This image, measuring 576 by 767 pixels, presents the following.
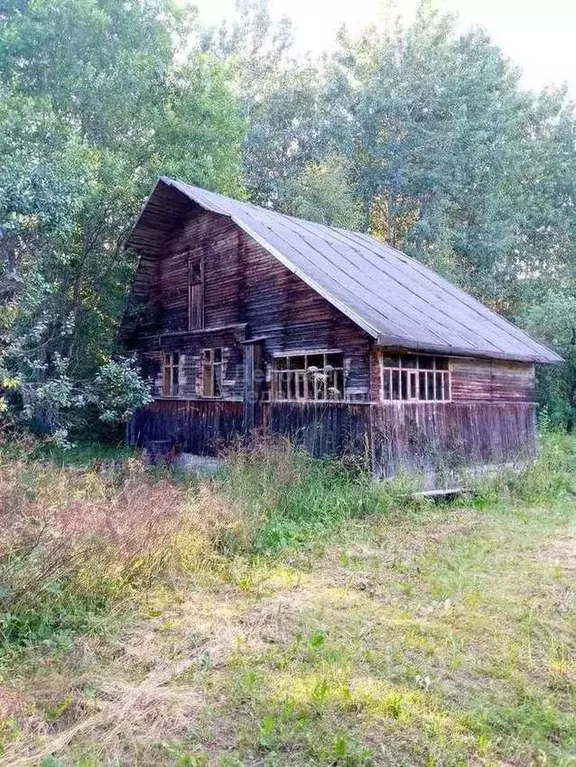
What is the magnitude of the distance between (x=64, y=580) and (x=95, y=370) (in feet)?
39.3

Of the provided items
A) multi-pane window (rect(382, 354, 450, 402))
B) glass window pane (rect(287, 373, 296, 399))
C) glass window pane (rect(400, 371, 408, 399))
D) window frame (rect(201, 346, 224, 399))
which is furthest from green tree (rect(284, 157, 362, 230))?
glass window pane (rect(400, 371, 408, 399))

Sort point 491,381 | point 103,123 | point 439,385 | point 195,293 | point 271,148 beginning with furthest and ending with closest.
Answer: point 271,148 → point 103,123 → point 195,293 → point 491,381 → point 439,385

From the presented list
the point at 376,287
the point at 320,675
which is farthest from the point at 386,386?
the point at 320,675

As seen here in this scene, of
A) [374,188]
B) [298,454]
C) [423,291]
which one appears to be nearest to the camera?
[298,454]

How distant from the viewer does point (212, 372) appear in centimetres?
1367

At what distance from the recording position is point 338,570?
6.51 metres

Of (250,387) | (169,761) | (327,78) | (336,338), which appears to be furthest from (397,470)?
(327,78)

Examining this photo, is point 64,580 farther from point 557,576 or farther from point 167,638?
point 557,576

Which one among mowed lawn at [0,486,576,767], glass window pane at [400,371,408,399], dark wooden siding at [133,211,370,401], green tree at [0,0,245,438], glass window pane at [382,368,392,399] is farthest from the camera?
green tree at [0,0,245,438]

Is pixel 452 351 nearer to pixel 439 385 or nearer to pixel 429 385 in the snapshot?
pixel 429 385

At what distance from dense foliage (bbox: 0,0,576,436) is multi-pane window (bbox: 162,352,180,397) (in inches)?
68.4

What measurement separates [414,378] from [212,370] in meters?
5.05

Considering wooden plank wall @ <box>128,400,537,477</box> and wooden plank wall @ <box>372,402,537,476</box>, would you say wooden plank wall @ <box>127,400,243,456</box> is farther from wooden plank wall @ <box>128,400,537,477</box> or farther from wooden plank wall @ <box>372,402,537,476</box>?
wooden plank wall @ <box>372,402,537,476</box>

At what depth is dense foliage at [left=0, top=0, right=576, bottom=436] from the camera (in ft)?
48.0
